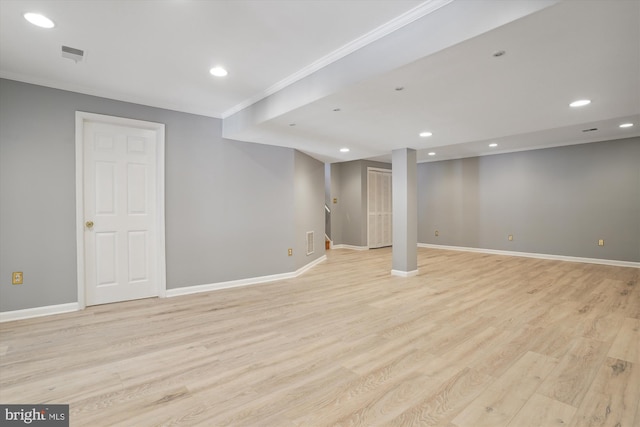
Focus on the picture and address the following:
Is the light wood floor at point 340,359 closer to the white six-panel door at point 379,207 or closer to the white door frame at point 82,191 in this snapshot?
the white door frame at point 82,191

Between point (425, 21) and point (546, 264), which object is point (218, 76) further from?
point (546, 264)

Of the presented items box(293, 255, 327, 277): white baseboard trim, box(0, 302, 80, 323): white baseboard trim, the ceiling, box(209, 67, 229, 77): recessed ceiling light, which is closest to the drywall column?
the ceiling

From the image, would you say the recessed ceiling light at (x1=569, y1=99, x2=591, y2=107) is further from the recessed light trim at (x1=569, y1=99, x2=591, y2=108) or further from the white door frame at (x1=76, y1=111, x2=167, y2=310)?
the white door frame at (x1=76, y1=111, x2=167, y2=310)

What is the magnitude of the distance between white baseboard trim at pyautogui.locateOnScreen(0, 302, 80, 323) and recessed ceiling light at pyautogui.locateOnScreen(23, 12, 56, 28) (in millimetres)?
2733

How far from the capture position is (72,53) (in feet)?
8.59

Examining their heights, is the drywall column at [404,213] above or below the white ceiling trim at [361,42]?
→ below

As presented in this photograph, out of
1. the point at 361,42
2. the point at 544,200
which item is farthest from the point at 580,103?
the point at 544,200

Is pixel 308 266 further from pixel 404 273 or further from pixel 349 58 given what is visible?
pixel 349 58

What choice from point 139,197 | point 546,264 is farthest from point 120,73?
point 546,264

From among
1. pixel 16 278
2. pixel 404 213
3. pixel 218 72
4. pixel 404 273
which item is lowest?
pixel 404 273

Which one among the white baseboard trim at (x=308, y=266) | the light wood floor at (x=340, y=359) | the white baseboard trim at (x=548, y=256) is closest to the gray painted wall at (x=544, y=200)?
the white baseboard trim at (x=548, y=256)

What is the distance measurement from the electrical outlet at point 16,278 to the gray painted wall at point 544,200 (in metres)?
8.29

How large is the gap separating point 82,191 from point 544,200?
323 inches

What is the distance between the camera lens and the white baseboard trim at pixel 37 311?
10.1 ft
